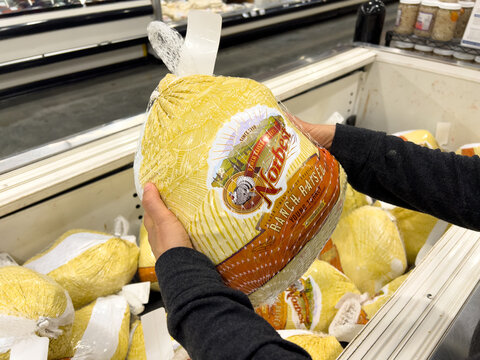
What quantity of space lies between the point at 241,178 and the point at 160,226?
16 cm

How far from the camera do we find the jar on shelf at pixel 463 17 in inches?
70.9

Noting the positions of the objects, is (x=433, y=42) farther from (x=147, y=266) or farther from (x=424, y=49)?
(x=147, y=266)

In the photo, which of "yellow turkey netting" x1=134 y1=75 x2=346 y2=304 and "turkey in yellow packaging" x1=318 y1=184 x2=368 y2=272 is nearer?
"yellow turkey netting" x1=134 y1=75 x2=346 y2=304

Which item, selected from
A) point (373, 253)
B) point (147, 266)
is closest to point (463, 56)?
point (373, 253)

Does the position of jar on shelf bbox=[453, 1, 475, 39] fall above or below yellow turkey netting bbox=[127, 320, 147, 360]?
above

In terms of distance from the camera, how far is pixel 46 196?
96cm

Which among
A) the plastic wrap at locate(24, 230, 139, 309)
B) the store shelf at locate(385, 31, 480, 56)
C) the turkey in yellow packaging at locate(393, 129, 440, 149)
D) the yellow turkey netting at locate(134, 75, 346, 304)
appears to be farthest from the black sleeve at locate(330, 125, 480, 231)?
the store shelf at locate(385, 31, 480, 56)

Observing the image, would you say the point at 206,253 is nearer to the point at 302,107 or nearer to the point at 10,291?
the point at 10,291

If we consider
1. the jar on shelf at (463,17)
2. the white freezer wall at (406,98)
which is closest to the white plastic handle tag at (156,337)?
the white freezer wall at (406,98)

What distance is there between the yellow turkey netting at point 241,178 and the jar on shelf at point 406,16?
1600mm

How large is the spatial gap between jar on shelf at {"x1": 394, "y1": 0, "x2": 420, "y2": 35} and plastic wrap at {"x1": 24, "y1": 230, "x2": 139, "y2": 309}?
181 cm

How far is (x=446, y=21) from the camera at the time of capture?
1.80 meters

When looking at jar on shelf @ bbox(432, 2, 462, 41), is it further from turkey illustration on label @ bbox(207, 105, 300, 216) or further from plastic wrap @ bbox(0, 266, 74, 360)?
plastic wrap @ bbox(0, 266, 74, 360)

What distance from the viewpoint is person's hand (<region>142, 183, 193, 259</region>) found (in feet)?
2.00
